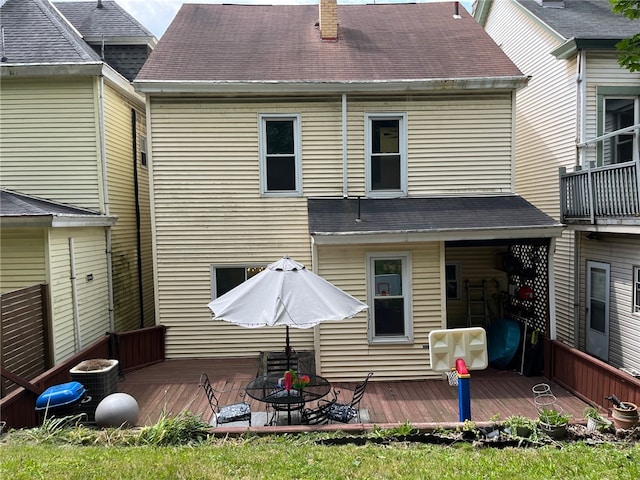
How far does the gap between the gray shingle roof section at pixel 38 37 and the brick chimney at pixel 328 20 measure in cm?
581

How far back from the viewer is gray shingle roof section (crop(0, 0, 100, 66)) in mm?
9273

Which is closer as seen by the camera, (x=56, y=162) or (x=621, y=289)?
(x=621, y=289)

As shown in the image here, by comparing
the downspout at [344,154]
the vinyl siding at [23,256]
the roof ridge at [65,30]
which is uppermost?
the roof ridge at [65,30]

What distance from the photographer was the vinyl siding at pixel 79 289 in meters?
7.79

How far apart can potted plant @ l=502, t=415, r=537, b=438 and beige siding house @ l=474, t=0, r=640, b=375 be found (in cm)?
440

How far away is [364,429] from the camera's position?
581 centimetres

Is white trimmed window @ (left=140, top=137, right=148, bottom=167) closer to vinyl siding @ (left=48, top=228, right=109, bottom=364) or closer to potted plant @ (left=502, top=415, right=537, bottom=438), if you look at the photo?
vinyl siding @ (left=48, top=228, right=109, bottom=364)

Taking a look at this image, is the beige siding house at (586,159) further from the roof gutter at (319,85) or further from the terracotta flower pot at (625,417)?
the terracotta flower pot at (625,417)

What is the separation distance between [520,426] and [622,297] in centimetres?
509

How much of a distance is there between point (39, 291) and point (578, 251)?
1184 cm

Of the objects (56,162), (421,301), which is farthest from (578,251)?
→ (56,162)

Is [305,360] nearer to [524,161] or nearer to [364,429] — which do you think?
[364,429]

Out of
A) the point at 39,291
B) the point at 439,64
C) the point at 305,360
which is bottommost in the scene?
the point at 305,360

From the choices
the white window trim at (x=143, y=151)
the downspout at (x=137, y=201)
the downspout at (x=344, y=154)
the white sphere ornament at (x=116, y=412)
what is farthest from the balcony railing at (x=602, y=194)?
the white window trim at (x=143, y=151)
